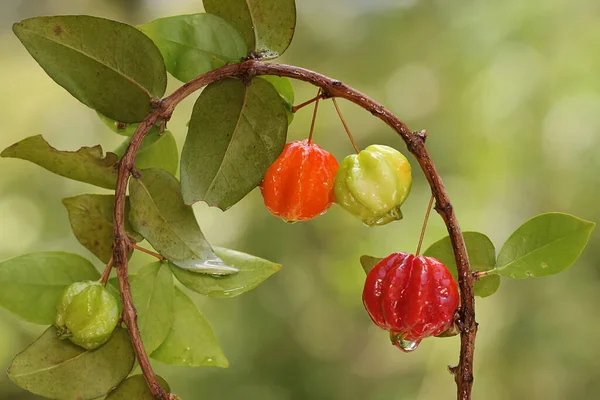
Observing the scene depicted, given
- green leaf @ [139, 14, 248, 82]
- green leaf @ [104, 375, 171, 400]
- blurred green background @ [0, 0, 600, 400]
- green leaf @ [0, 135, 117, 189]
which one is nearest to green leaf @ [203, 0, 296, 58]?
green leaf @ [139, 14, 248, 82]

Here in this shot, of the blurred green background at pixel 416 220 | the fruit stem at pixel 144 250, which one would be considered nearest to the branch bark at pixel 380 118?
the fruit stem at pixel 144 250

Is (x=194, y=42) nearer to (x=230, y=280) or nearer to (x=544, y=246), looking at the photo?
(x=230, y=280)

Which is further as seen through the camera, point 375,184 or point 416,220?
point 416,220

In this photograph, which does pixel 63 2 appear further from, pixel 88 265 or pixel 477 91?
pixel 88 265

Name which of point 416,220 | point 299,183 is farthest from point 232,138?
point 416,220

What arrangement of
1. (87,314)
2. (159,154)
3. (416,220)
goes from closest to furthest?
(87,314), (159,154), (416,220)

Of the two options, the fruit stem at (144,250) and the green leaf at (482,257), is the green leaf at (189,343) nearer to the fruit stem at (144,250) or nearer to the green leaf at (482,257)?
the fruit stem at (144,250)

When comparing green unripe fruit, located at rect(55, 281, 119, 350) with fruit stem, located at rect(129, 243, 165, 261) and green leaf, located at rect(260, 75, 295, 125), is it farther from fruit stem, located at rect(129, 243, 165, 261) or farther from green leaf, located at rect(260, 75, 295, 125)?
green leaf, located at rect(260, 75, 295, 125)

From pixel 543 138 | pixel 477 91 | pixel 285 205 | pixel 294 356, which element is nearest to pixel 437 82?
pixel 477 91
